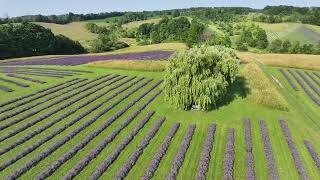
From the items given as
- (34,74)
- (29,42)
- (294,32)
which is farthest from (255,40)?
(34,74)

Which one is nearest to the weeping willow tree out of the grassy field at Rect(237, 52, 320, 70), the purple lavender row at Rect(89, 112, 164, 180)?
the purple lavender row at Rect(89, 112, 164, 180)

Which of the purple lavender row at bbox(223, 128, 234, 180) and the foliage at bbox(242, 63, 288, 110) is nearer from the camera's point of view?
the purple lavender row at bbox(223, 128, 234, 180)

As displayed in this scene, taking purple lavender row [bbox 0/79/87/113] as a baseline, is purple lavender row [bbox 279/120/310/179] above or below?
below

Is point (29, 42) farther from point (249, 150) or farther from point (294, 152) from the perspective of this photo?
point (294, 152)

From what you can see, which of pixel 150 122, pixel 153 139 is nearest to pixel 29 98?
pixel 150 122

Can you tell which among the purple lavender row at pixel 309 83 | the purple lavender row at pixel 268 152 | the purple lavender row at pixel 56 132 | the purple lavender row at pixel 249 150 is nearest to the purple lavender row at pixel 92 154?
the purple lavender row at pixel 56 132

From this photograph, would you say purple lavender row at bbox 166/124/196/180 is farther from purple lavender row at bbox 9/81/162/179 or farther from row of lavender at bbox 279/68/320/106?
row of lavender at bbox 279/68/320/106
